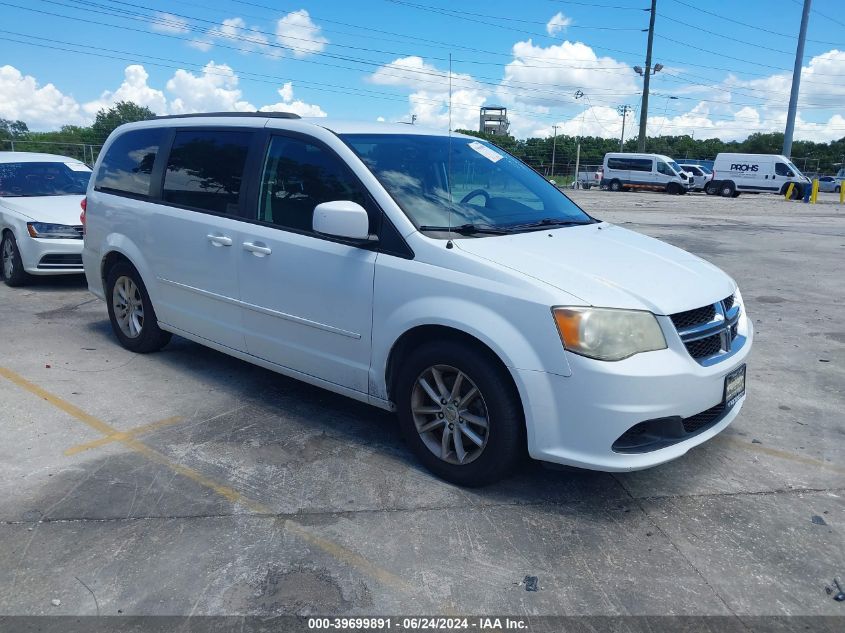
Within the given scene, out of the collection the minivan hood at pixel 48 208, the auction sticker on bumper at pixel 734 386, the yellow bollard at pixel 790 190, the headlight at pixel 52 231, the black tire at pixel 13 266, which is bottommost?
the yellow bollard at pixel 790 190

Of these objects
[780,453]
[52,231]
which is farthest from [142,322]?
[780,453]

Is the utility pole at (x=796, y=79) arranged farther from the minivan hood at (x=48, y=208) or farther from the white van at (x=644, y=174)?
the minivan hood at (x=48, y=208)

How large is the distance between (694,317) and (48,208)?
26.3 ft

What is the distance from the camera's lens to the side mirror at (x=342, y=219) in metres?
3.78

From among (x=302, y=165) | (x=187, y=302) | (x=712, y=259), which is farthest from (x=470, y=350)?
(x=712, y=259)

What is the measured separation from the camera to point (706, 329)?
3.55 meters

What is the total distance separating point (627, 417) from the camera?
10.6ft

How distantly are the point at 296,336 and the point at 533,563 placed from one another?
2.03 meters

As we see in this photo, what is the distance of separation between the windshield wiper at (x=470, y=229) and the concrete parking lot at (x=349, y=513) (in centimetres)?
133

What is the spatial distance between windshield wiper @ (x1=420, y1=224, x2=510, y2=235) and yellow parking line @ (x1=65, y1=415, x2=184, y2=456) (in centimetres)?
217

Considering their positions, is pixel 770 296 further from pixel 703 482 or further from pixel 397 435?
pixel 397 435

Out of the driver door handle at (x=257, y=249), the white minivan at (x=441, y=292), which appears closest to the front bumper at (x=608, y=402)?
the white minivan at (x=441, y=292)

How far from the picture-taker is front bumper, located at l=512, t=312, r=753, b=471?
10.5 ft

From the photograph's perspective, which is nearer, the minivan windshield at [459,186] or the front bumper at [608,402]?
the front bumper at [608,402]
